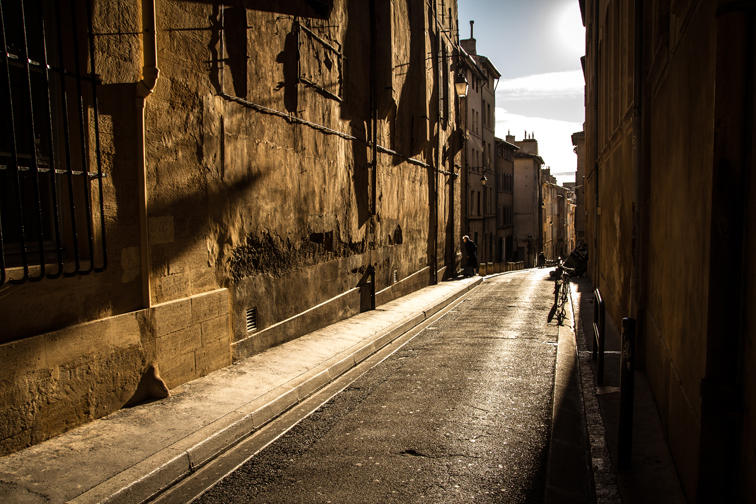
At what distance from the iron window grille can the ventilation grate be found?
2.92m

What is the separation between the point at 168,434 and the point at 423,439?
2.36 m

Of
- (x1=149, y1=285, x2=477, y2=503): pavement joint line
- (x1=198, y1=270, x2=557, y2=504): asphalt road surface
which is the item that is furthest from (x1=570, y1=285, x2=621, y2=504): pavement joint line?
(x1=149, y1=285, x2=477, y2=503): pavement joint line

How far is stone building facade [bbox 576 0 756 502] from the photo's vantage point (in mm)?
3107

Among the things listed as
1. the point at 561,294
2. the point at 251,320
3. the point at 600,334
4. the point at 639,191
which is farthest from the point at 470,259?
the point at 600,334

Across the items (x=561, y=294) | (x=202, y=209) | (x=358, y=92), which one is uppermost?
(x=358, y=92)

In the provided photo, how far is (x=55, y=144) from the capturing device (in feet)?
18.9

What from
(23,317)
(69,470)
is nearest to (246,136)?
(23,317)

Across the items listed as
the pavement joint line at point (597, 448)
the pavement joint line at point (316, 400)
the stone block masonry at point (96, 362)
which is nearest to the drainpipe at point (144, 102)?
the stone block masonry at point (96, 362)

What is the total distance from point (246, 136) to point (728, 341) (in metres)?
6.88

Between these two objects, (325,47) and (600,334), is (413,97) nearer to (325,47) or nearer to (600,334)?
(325,47)

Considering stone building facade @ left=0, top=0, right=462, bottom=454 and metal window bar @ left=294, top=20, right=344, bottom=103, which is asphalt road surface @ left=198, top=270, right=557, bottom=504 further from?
metal window bar @ left=294, top=20, right=344, bottom=103

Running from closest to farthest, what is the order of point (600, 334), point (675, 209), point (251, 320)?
point (675, 209) → point (600, 334) → point (251, 320)

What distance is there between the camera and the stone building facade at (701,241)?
10.2ft

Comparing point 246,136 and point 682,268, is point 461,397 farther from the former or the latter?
point 246,136
